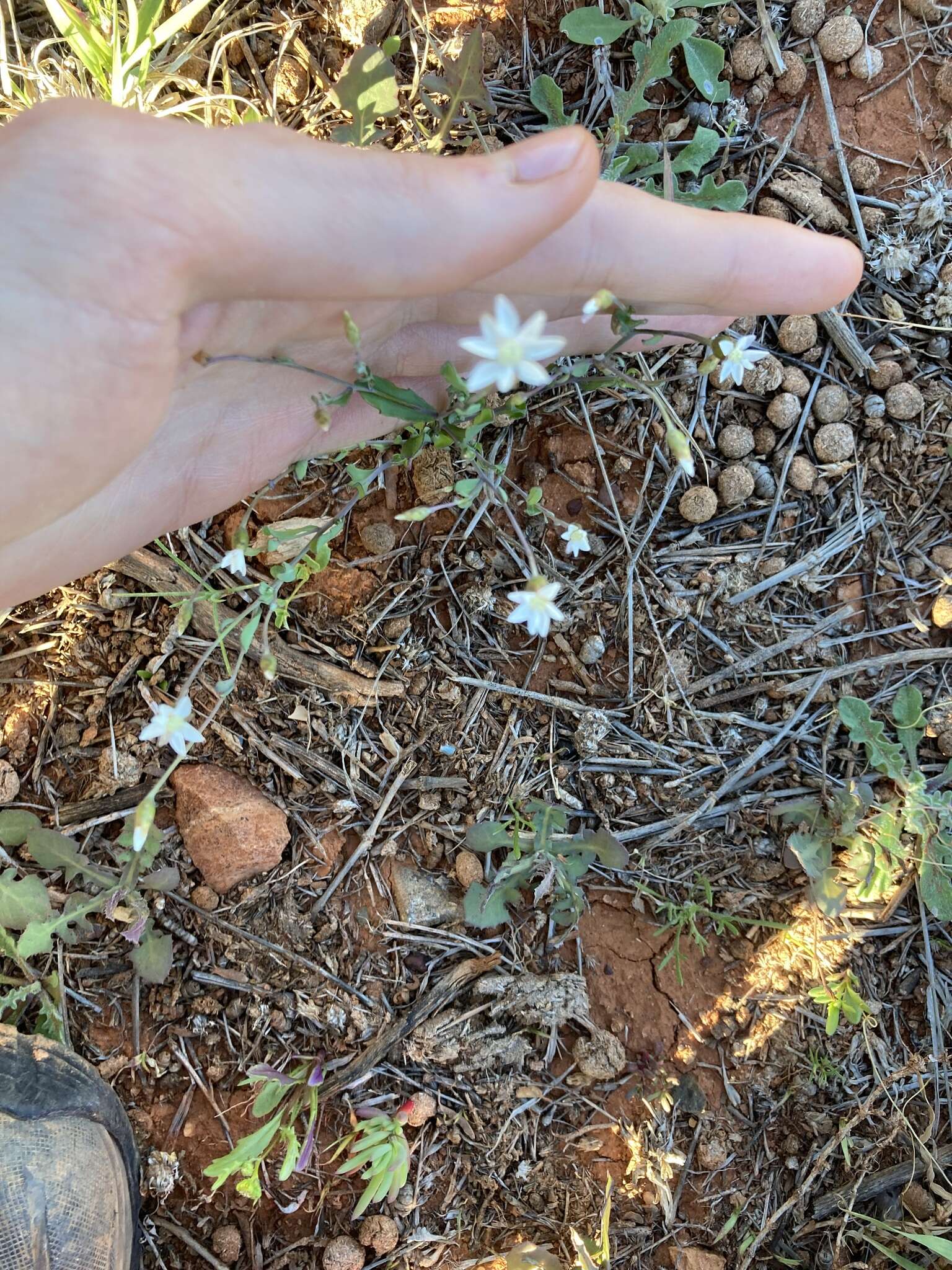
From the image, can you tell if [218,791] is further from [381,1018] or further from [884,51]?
[884,51]

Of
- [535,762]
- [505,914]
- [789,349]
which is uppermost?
[789,349]

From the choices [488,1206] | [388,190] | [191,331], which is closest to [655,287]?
[388,190]

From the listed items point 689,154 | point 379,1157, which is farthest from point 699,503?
point 379,1157

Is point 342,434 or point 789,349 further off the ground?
point 342,434

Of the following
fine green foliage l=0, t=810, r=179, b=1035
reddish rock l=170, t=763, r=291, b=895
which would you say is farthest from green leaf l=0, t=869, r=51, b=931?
reddish rock l=170, t=763, r=291, b=895

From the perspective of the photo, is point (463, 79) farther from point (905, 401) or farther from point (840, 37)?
point (905, 401)

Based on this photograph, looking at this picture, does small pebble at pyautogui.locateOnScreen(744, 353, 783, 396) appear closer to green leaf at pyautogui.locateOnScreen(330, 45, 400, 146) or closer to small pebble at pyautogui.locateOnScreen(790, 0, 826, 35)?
small pebble at pyautogui.locateOnScreen(790, 0, 826, 35)

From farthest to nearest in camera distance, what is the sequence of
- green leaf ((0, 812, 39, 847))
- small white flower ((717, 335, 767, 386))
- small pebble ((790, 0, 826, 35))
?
small pebble ((790, 0, 826, 35)) < green leaf ((0, 812, 39, 847)) < small white flower ((717, 335, 767, 386))

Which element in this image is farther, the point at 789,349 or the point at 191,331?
the point at 789,349
